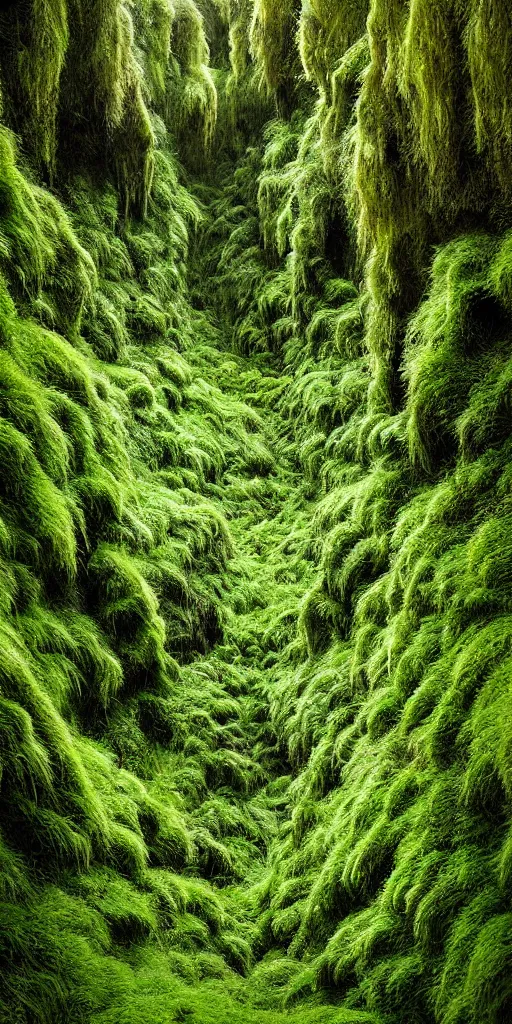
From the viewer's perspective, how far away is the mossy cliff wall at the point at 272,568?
13.3 feet

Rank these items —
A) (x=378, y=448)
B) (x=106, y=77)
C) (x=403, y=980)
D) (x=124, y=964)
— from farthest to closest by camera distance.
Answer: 1. (x=106, y=77)
2. (x=378, y=448)
3. (x=124, y=964)
4. (x=403, y=980)

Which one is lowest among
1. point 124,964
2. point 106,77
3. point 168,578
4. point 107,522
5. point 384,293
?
point 124,964

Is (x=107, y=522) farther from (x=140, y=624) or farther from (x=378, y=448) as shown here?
(x=378, y=448)

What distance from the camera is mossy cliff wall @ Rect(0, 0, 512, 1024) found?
4055mm

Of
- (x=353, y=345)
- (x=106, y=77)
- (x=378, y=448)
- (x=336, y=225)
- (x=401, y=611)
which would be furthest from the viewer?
(x=336, y=225)

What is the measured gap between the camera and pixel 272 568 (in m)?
8.92

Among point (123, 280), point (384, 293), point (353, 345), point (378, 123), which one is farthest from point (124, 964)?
point (123, 280)

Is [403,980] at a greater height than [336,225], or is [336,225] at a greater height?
[336,225]

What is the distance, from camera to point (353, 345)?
9.41 metres

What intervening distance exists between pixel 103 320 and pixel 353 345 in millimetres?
2937

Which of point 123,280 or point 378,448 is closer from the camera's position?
point 378,448

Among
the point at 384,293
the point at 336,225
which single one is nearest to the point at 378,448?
the point at 384,293

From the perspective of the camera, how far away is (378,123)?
6.63 meters

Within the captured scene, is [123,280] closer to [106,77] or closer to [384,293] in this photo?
[106,77]
